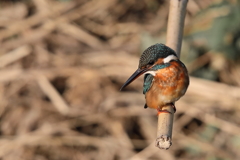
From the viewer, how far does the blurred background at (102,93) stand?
3.47m

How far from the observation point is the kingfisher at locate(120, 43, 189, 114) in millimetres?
1537

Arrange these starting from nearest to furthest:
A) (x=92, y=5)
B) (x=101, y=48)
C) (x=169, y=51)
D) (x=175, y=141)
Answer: (x=169, y=51) → (x=175, y=141) → (x=101, y=48) → (x=92, y=5)

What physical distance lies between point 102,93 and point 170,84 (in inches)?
86.7

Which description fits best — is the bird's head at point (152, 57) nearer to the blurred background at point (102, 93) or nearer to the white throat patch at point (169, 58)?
the white throat patch at point (169, 58)

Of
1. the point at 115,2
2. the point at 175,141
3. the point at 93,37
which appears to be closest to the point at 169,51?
the point at 175,141

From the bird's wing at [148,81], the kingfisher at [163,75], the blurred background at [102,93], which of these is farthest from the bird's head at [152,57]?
the blurred background at [102,93]

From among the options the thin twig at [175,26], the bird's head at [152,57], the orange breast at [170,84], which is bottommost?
the orange breast at [170,84]

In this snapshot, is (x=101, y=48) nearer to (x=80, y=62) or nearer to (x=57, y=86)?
(x=80, y=62)

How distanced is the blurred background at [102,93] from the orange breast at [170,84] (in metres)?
1.82

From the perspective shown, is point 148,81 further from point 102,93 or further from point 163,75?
point 102,93

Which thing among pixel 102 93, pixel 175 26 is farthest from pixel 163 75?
pixel 102 93

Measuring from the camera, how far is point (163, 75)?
5.45ft

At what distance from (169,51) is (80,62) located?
2.47 m

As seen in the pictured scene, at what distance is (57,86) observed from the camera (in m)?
3.93
